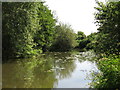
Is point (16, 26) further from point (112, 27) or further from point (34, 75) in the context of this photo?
point (112, 27)

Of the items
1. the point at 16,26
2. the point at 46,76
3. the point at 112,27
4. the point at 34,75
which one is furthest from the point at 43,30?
the point at 112,27

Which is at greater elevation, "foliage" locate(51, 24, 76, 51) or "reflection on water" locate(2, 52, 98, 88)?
"foliage" locate(51, 24, 76, 51)

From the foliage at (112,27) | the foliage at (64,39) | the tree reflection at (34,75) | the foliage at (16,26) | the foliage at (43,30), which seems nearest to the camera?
the foliage at (112,27)

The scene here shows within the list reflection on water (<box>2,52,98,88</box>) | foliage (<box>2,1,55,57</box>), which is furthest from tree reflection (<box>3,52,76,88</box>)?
foliage (<box>2,1,55,57</box>)

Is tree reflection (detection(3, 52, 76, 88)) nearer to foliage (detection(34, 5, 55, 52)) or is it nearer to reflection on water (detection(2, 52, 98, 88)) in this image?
reflection on water (detection(2, 52, 98, 88))

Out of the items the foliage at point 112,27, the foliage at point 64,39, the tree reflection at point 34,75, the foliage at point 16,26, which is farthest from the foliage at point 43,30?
the foliage at point 112,27

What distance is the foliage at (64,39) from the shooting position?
3453 cm

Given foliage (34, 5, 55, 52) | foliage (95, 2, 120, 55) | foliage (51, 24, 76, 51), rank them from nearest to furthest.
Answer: foliage (95, 2, 120, 55) < foliage (34, 5, 55, 52) < foliage (51, 24, 76, 51)

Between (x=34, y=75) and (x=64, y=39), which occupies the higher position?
(x=64, y=39)

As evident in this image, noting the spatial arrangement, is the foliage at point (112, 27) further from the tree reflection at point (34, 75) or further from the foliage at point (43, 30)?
the foliage at point (43, 30)

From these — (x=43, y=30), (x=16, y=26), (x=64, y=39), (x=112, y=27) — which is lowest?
(x=112, y=27)

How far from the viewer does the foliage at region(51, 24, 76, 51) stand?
3453 cm

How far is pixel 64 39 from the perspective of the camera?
34.6m

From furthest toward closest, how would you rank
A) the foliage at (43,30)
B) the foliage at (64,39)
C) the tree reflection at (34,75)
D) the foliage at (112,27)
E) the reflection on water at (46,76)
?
the foliage at (64,39) < the foliage at (43,30) < the tree reflection at (34,75) < the reflection on water at (46,76) < the foliage at (112,27)
